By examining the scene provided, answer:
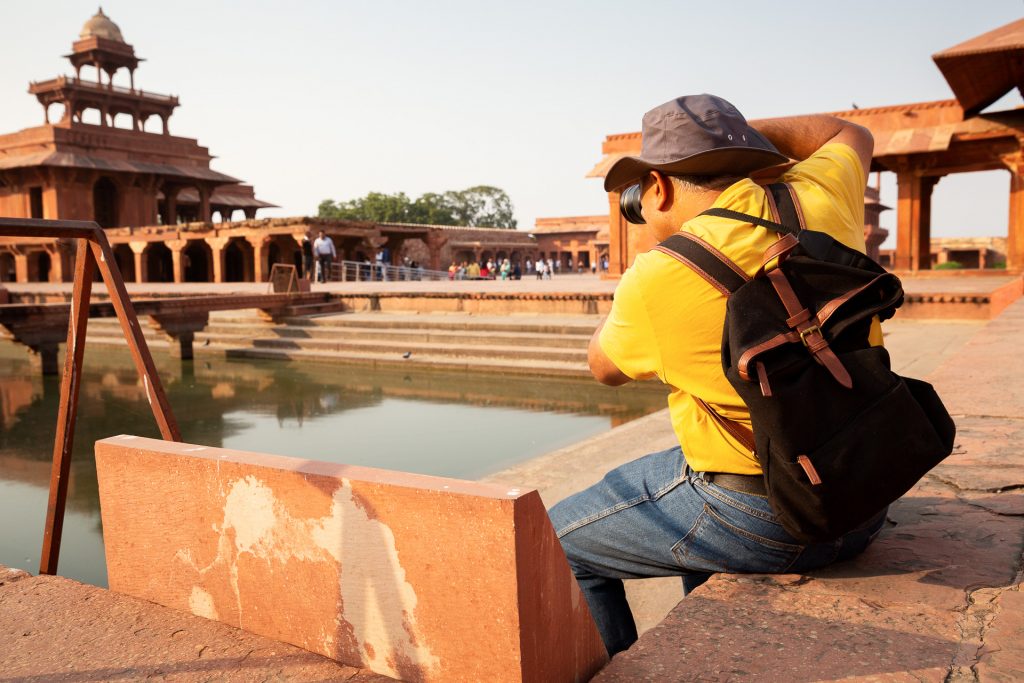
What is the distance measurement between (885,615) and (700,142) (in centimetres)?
84

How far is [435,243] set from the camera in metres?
28.6

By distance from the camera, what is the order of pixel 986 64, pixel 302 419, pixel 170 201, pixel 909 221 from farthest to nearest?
pixel 170 201, pixel 909 221, pixel 986 64, pixel 302 419

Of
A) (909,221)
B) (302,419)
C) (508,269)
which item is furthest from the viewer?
(508,269)

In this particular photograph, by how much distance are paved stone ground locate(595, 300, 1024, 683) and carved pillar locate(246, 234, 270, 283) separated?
21.3 metres

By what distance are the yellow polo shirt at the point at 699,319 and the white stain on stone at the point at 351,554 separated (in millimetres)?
491

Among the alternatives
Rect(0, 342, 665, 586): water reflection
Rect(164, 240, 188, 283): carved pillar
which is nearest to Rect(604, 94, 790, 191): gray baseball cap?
Rect(0, 342, 665, 586): water reflection

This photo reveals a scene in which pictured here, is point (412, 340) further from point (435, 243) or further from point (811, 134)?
point (435, 243)

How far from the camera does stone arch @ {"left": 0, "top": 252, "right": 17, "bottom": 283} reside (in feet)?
90.8

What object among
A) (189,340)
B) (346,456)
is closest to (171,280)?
(189,340)

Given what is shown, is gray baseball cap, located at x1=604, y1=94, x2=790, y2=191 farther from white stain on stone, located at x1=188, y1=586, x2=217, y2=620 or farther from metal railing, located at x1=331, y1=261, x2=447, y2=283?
metal railing, located at x1=331, y1=261, x2=447, y2=283

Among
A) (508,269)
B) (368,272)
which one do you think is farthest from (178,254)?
(508,269)

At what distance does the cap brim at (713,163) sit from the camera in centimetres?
132

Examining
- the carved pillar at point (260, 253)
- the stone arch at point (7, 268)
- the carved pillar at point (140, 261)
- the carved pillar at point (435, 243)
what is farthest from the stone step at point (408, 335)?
the stone arch at point (7, 268)

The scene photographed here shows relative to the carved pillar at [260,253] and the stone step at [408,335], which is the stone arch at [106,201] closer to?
the carved pillar at [260,253]
